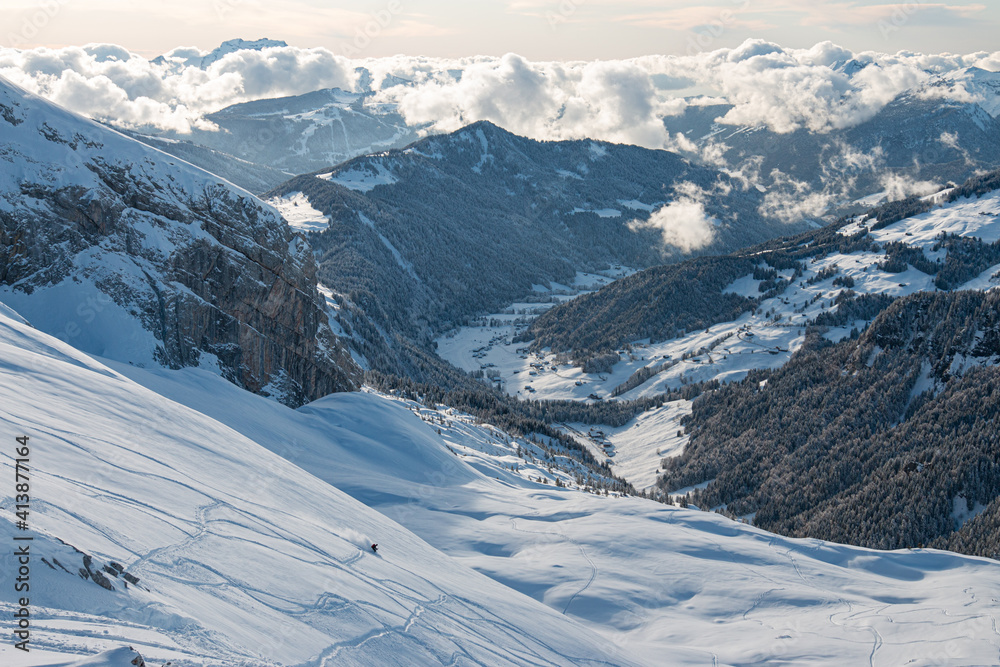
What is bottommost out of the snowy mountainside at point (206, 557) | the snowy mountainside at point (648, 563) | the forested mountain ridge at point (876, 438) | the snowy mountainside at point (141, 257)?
the forested mountain ridge at point (876, 438)

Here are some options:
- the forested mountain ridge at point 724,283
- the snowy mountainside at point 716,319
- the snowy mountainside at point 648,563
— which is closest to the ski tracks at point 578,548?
the snowy mountainside at point 648,563

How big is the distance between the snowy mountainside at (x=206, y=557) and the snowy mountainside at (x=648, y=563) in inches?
151

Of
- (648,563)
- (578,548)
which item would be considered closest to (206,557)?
(578,548)

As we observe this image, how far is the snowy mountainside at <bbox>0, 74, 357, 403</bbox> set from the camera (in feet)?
117

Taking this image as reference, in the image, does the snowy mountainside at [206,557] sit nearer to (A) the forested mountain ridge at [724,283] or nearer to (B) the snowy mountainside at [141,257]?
(B) the snowy mountainside at [141,257]

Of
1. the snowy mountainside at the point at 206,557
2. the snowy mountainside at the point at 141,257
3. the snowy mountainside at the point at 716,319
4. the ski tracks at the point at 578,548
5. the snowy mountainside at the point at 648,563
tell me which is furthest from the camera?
the snowy mountainside at the point at 716,319

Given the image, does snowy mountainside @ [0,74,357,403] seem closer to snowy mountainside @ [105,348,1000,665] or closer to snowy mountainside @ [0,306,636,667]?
snowy mountainside @ [105,348,1000,665]

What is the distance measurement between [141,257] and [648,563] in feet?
108

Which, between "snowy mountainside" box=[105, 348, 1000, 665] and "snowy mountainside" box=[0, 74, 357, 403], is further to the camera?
"snowy mountainside" box=[0, 74, 357, 403]

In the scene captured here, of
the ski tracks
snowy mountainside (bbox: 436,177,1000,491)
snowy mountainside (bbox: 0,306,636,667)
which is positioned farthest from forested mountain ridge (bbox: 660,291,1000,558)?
snowy mountainside (bbox: 0,306,636,667)

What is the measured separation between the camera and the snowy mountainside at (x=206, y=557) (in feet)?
39.6

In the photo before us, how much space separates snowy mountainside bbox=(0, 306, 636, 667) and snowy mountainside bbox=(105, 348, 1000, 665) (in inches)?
151

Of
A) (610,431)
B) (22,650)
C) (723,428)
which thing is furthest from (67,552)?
(610,431)

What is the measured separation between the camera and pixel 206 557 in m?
16.1
